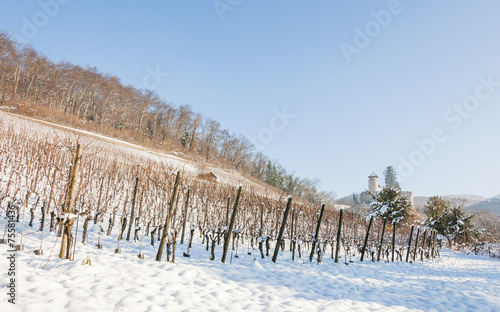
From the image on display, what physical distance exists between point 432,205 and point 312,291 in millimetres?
20903

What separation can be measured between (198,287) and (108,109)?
40.4 metres

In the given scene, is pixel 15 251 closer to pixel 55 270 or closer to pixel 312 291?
pixel 55 270

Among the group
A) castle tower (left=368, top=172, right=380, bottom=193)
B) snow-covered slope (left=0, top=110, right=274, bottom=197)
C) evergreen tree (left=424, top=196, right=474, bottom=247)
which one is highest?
castle tower (left=368, top=172, right=380, bottom=193)

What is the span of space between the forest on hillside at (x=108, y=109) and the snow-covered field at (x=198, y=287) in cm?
2832

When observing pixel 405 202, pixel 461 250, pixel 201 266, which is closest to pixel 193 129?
pixel 405 202

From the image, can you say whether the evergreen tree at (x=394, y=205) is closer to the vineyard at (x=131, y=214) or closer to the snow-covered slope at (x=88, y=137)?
→ the vineyard at (x=131, y=214)

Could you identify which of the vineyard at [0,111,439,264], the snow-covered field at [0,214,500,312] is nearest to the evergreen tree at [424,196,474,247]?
the vineyard at [0,111,439,264]

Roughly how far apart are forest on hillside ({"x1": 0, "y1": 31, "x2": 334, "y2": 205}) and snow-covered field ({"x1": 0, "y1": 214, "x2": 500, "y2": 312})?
28325 millimetres

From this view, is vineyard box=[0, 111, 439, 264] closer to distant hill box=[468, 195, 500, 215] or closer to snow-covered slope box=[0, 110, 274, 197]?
snow-covered slope box=[0, 110, 274, 197]

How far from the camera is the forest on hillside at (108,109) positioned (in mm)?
30255

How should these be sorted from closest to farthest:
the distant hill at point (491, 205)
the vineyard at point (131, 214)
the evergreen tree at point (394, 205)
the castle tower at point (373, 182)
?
the vineyard at point (131, 214)
the evergreen tree at point (394, 205)
the castle tower at point (373, 182)
the distant hill at point (491, 205)

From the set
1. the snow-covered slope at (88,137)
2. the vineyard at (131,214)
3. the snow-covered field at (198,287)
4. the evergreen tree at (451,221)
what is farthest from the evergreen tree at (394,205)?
the snow-covered field at (198,287)

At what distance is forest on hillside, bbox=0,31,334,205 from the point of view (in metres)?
30.3

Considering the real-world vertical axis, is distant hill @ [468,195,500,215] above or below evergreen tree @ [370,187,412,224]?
above
